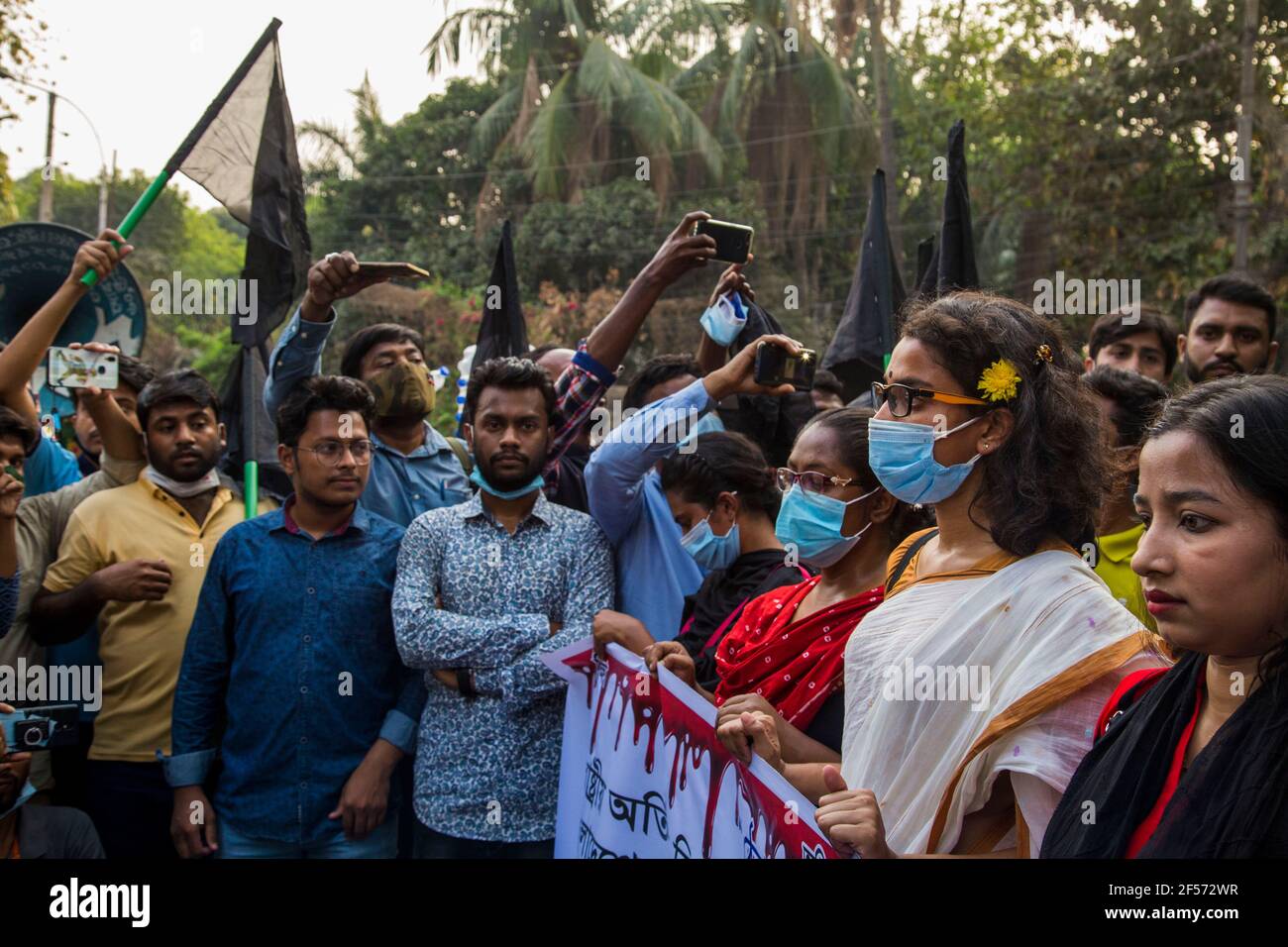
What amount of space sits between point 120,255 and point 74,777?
6.24 feet

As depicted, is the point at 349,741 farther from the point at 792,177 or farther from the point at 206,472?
the point at 792,177

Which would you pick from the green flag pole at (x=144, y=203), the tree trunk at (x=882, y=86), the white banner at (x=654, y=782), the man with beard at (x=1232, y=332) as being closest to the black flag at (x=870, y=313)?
the man with beard at (x=1232, y=332)

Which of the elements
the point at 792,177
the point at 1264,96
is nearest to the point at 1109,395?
the point at 1264,96

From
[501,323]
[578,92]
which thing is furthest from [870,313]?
[578,92]

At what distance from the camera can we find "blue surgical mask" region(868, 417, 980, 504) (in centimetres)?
259

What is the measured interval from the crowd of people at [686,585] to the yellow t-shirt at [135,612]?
11 millimetres

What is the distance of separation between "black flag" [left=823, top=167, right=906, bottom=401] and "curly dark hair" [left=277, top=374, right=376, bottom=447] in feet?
6.82

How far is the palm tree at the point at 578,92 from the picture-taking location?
25.5 m

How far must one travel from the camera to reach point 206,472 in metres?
4.54

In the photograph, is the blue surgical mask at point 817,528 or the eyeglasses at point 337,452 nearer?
the blue surgical mask at point 817,528

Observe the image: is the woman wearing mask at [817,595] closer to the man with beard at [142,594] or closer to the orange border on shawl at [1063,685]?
the orange border on shawl at [1063,685]

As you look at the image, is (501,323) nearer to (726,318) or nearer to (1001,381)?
(726,318)

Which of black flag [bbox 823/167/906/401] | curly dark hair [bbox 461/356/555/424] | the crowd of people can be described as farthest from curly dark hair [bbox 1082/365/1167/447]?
curly dark hair [bbox 461/356/555/424]

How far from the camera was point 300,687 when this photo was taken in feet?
12.6
